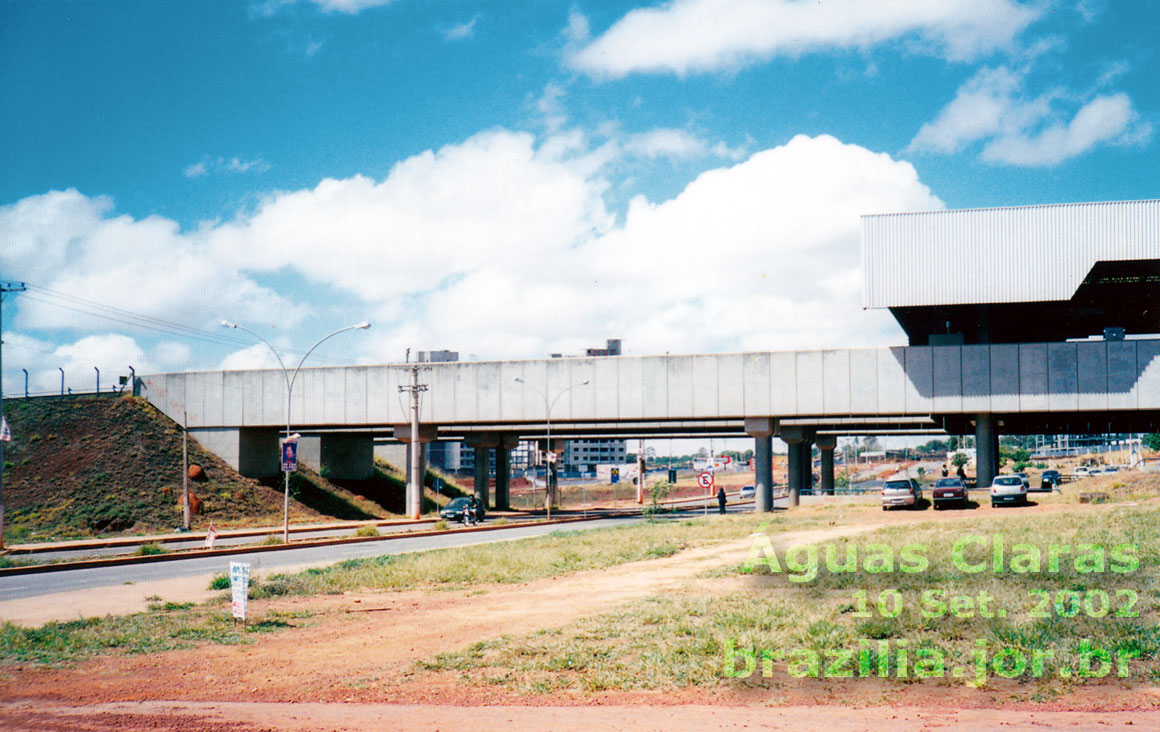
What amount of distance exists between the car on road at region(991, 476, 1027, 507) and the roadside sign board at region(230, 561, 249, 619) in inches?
1475

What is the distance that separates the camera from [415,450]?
52.6 meters

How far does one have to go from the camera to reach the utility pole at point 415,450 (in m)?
52.6

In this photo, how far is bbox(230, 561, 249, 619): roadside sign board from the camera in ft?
47.0

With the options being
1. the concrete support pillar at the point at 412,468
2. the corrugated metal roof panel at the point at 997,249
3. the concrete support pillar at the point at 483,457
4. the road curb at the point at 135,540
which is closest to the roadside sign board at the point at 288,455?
the road curb at the point at 135,540

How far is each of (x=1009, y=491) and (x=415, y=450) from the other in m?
31.5

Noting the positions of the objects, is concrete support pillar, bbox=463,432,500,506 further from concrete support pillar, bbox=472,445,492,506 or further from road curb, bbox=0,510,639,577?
road curb, bbox=0,510,639,577

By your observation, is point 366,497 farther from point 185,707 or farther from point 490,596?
point 185,707

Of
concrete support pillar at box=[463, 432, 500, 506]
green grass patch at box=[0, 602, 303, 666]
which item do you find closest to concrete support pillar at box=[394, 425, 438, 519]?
concrete support pillar at box=[463, 432, 500, 506]

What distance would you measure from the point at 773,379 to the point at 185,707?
46.0 meters

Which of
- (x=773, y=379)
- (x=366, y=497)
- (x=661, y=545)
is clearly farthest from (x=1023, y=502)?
(x=366, y=497)

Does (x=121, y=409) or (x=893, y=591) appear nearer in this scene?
(x=893, y=591)

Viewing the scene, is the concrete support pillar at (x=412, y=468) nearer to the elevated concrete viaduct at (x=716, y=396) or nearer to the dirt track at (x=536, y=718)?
the elevated concrete viaduct at (x=716, y=396)

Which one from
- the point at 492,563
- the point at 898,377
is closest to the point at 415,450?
the point at 898,377

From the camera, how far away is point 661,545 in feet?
91.4
